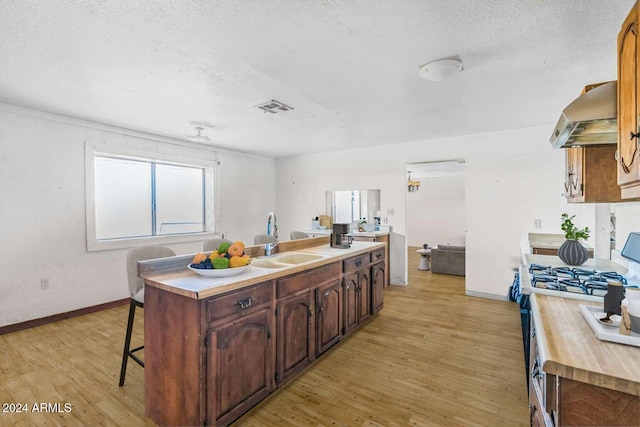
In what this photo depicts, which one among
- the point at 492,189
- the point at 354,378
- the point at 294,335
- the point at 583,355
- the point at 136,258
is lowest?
the point at 354,378

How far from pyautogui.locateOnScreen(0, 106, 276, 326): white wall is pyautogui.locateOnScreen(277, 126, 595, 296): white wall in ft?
13.2

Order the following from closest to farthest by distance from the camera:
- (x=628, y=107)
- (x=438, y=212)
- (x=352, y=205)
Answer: (x=628, y=107) → (x=352, y=205) → (x=438, y=212)

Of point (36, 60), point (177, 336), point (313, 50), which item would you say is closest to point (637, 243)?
point (313, 50)

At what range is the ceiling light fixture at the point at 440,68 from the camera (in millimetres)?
2137

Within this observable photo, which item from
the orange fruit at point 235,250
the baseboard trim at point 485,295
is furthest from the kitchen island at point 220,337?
the baseboard trim at point 485,295

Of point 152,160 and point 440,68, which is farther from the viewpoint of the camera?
point 152,160

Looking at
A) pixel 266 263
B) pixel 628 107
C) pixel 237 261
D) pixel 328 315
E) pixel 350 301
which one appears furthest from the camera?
pixel 350 301

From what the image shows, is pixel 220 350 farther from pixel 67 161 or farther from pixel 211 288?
pixel 67 161

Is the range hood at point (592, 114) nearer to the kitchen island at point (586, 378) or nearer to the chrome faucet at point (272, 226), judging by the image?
the kitchen island at point (586, 378)

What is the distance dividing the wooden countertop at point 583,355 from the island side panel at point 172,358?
153cm

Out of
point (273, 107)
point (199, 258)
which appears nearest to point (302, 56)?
point (273, 107)

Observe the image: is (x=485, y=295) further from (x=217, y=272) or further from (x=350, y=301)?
(x=217, y=272)

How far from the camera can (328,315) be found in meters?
2.61

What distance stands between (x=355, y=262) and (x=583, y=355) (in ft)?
7.01
